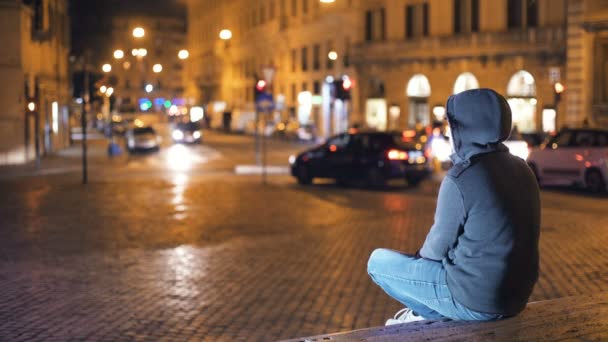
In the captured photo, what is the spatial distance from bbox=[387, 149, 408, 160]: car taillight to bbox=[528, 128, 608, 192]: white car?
3302 mm

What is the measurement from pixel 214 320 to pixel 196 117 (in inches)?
3764

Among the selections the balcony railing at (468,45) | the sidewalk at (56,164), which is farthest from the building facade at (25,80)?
the balcony railing at (468,45)

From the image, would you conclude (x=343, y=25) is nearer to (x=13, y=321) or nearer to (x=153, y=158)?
(x=153, y=158)

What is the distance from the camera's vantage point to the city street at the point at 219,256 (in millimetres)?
8555

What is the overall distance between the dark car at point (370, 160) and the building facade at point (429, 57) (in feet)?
18.6

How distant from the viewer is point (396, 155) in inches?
979

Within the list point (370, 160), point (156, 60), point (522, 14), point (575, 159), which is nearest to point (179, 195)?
point (370, 160)

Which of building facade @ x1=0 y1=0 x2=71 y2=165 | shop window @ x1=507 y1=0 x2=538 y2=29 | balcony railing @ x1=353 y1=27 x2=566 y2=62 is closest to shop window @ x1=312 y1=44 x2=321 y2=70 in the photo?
balcony railing @ x1=353 y1=27 x2=566 y2=62

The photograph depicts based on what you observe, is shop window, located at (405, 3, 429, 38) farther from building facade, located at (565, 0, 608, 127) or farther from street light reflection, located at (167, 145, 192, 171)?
street light reflection, located at (167, 145, 192, 171)

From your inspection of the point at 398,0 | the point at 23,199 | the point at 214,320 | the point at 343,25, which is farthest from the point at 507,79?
the point at 214,320

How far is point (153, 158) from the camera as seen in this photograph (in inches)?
1727

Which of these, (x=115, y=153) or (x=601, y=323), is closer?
(x=601, y=323)

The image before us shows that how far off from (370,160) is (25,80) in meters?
18.3

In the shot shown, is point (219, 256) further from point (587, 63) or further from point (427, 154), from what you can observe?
point (587, 63)
